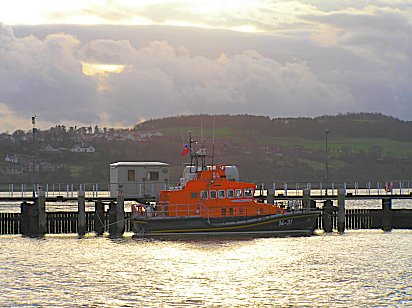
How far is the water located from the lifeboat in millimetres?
1001

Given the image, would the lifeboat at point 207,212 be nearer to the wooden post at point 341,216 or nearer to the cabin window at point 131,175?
the wooden post at point 341,216

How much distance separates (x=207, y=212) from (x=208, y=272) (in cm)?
1248

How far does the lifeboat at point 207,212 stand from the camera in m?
57.1

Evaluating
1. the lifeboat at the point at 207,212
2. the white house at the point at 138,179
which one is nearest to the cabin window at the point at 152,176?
the white house at the point at 138,179

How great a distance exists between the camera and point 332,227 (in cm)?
6419

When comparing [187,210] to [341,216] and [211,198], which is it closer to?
[211,198]

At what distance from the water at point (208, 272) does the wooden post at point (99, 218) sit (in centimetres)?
254

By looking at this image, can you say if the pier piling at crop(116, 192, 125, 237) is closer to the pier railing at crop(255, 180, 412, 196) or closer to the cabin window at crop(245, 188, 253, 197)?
the cabin window at crop(245, 188, 253, 197)

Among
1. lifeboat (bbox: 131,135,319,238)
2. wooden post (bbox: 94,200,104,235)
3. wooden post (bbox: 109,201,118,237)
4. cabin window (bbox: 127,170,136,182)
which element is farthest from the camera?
cabin window (bbox: 127,170,136,182)

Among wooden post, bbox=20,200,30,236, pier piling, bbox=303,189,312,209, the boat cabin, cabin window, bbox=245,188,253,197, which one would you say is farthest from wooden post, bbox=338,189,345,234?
wooden post, bbox=20,200,30,236

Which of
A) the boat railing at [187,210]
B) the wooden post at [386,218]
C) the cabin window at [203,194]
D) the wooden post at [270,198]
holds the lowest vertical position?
the wooden post at [386,218]

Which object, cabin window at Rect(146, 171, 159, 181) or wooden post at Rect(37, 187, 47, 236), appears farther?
cabin window at Rect(146, 171, 159, 181)

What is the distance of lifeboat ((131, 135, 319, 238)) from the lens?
5709 cm

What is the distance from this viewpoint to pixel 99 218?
62156 millimetres
